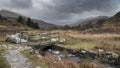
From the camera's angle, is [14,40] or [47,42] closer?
[14,40]

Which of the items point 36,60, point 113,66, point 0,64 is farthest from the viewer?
A: point 113,66

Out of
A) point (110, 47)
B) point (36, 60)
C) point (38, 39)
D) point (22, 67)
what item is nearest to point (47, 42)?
point (38, 39)

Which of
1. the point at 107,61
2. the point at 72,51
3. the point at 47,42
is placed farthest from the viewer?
the point at 47,42

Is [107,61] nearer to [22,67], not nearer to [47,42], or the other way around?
[47,42]

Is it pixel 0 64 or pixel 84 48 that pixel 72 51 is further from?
pixel 0 64

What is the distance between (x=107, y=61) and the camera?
23.7 meters

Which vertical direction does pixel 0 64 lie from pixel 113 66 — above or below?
above

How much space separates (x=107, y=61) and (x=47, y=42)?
9.87 m

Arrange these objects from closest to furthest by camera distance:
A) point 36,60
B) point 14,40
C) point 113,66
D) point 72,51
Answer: point 36,60, point 113,66, point 72,51, point 14,40

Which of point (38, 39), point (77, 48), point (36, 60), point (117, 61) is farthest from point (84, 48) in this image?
point (36, 60)

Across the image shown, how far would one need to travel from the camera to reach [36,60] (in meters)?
15.8

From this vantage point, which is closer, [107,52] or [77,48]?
[107,52]

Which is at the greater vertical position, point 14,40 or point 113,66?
point 14,40

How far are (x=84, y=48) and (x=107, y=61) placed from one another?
14.9ft
